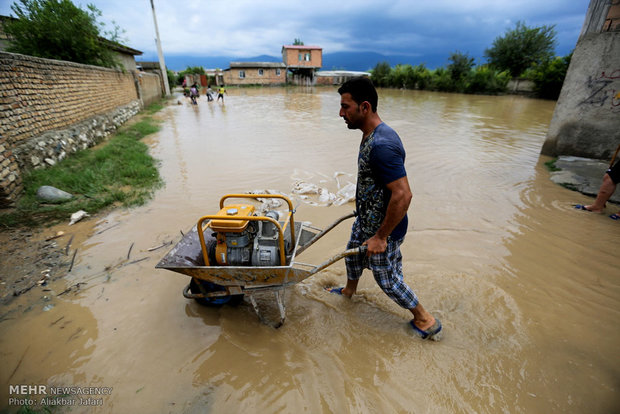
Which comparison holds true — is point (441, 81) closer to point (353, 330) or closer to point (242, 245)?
point (353, 330)

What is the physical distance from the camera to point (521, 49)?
3025cm

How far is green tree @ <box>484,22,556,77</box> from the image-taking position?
29641mm

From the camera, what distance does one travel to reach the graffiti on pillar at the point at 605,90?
18.5ft

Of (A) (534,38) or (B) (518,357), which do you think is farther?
(A) (534,38)

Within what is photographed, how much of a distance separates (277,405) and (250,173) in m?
5.08

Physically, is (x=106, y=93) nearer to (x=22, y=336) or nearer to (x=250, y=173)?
(x=250, y=173)

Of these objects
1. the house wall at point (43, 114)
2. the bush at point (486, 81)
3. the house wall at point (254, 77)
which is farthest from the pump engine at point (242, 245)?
the house wall at point (254, 77)

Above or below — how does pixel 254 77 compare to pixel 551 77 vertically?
above

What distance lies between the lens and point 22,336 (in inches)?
90.3

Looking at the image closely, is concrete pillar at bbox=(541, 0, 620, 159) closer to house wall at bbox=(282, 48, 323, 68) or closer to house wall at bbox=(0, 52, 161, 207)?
house wall at bbox=(0, 52, 161, 207)

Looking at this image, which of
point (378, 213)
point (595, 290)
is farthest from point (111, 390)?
point (595, 290)

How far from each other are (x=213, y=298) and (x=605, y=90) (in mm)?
8602

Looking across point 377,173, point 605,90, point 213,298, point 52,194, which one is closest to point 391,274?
point 377,173

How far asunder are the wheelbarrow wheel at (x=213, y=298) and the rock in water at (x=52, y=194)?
359cm
